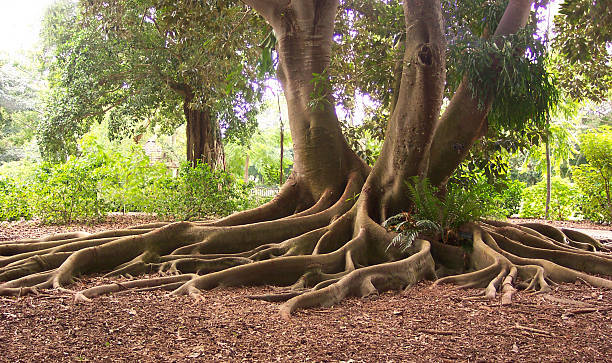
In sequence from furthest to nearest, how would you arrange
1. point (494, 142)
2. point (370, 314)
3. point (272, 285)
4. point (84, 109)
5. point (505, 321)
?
point (84, 109) → point (494, 142) → point (272, 285) → point (370, 314) → point (505, 321)

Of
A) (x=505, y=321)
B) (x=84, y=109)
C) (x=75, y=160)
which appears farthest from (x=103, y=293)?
(x=84, y=109)

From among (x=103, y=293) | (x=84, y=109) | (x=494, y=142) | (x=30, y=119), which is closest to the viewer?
(x=103, y=293)

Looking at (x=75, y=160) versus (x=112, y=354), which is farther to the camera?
(x=75, y=160)

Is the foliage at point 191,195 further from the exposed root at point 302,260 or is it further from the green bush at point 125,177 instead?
the exposed root at point 302,260

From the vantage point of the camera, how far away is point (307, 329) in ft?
11.8

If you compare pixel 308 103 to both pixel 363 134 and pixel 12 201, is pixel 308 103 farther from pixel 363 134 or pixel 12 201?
pixel 12 201

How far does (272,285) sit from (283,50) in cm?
400

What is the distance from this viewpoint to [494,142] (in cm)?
865

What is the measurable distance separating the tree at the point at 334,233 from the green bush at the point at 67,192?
4503 mm

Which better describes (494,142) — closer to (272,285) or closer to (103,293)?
(272,285)

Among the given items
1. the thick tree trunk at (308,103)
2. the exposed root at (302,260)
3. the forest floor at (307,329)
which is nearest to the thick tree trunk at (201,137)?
the thick tree trunk at (308,103)

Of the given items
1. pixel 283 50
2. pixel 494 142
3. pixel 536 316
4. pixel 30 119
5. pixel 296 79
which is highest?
pixel 30 119

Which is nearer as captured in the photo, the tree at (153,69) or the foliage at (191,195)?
the tree at (153,69)

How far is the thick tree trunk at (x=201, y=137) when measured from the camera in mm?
15234
